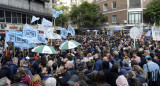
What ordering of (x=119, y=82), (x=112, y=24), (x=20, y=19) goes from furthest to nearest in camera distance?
(x=112, y=24) < (x=20, y=19) < (x=119, y=82)

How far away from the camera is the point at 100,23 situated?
45344mm

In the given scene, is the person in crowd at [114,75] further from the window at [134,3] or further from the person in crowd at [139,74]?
the window at [134,3]

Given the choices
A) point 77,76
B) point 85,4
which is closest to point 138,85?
point 77,76

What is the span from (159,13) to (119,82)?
37.4 m

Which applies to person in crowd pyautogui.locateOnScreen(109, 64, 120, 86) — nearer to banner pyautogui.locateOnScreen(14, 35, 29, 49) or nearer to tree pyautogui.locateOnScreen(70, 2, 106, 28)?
banner pyautogui.locateOnScreen(14, 35, 29, 49)

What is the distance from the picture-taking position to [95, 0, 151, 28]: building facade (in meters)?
39.1

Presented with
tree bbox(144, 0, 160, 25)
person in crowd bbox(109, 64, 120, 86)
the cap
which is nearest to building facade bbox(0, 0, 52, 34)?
the cap

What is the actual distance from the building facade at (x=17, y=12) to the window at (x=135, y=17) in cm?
1991

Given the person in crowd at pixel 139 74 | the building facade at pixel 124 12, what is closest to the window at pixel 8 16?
the person in crowd at pixel 139 74

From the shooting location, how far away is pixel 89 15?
43031mm

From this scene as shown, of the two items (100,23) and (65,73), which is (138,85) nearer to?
(65,73)

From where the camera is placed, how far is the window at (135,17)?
129 feet

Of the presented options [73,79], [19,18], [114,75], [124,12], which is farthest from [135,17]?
[73,79]

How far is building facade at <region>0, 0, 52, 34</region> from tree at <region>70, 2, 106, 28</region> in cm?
1465
